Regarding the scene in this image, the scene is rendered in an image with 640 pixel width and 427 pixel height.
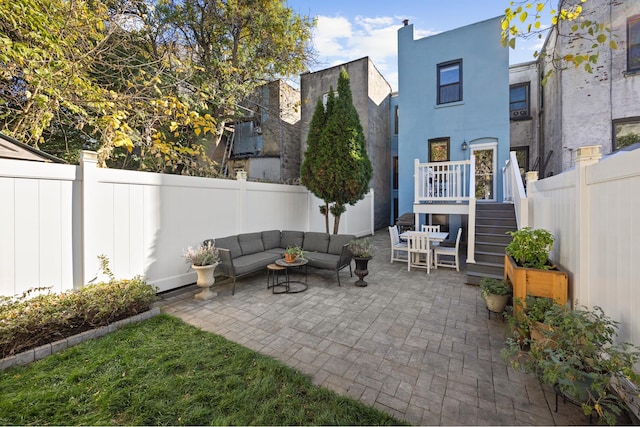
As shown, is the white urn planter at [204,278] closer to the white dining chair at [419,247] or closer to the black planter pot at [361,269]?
the black planter pot at [361,269]

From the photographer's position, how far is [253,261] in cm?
529

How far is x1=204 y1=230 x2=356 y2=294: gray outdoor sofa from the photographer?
5078 mm

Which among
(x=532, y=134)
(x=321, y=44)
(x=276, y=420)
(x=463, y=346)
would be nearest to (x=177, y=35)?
(x=321, y=44)

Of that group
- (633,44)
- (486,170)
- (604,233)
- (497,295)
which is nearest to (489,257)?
(497,295)

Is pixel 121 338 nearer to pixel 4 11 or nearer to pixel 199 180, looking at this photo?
pixel 199 180

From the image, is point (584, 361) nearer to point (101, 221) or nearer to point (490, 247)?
point (490, 247)

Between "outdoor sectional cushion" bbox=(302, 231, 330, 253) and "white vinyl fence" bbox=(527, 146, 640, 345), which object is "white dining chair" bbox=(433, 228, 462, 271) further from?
"white vinyl fence" bbox=(527, 146, 640, 345)

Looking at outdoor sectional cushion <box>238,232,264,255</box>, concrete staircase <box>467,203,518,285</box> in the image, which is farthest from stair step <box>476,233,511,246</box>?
outdoor sectional cushion <box>238,232,264,255</box>

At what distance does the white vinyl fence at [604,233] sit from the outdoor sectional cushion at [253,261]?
15.6 ft

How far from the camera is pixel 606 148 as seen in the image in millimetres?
7652

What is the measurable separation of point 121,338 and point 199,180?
3204 mm

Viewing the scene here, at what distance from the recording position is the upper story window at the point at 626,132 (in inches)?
288

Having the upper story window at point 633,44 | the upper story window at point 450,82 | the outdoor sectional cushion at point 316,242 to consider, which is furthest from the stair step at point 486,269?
the upper story window at point 633,44

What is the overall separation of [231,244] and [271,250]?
3.70 feet
